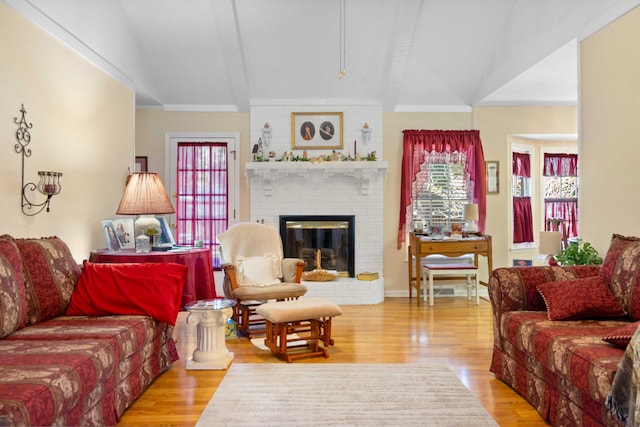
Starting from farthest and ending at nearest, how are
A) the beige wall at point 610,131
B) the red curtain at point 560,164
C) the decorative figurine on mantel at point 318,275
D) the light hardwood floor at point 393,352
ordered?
1. the red curtain at point 560,164
2. the decorative figurine on mantel at point 318,275
3. the beige wall at point 610,131
4. the light hardwood floor at point 393,352

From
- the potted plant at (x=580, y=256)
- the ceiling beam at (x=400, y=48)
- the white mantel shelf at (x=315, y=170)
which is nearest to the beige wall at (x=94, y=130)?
the potted plant at (x=580, y=256)

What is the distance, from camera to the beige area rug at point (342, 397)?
2857mm

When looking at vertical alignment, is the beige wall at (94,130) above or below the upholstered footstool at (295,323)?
above

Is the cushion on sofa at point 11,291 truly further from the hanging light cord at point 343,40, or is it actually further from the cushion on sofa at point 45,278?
the hanging light cord at point 343,40

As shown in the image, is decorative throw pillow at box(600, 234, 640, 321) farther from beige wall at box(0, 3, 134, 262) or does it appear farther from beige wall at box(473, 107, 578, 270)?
beige wall at box(0, 3, 134, 262)

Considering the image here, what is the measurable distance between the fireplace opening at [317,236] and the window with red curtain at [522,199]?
237 centimetres

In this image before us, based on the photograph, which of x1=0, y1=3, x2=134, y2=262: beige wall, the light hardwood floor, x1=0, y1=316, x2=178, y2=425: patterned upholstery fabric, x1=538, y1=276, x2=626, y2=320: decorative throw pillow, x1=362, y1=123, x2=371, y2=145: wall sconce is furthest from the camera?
x1=362, y1=123, x2=371, y2=145: wall sconce

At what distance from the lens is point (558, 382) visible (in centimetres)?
276

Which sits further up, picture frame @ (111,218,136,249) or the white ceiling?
the white ceiling

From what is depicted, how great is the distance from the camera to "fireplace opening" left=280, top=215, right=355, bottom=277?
23.3 feet

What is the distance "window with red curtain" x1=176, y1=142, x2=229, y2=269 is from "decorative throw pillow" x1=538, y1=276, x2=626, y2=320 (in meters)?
4.76

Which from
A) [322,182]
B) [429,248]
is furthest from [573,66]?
[322,182]

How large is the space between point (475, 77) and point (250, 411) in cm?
524

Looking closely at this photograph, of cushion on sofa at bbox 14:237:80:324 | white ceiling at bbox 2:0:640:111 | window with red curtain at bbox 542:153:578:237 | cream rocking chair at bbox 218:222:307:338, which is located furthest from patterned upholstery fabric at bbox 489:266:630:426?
window with red curtain at bbox 542:153:578:237
